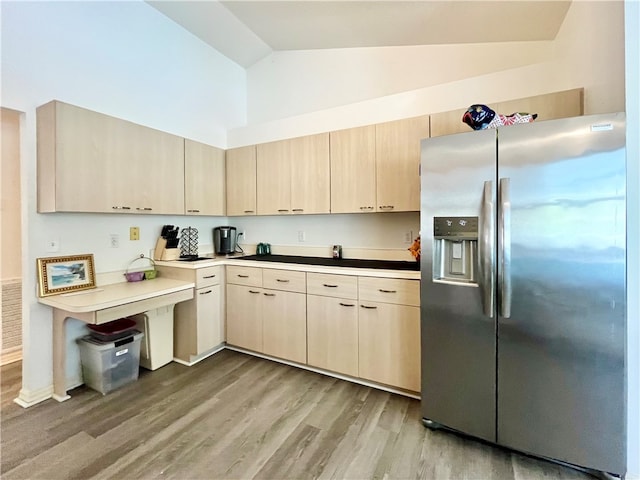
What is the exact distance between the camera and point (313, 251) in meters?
3.24

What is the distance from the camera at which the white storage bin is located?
224 cm

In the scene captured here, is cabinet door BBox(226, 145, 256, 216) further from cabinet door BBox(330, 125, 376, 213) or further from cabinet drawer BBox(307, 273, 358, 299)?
cabinet drawer BBox(307, 273, 358, 299)

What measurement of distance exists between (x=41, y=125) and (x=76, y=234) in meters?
0.82

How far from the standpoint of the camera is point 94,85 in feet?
7.95

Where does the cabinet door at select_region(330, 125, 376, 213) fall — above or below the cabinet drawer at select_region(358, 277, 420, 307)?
above

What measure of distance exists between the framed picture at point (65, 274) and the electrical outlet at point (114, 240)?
202mm

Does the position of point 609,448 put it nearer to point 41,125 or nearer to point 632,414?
point 632,414

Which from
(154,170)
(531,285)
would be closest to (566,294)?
(531,285)

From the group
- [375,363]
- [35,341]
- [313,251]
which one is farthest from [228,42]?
[375,363]

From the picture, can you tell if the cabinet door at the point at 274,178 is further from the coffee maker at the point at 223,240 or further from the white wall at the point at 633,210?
the white wall at the point at 633,210

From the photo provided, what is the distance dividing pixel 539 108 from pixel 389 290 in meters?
1.64

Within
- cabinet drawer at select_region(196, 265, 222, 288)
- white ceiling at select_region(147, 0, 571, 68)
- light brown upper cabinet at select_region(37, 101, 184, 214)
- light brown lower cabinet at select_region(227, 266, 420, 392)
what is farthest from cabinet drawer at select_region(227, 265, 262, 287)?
white ceiling at select_region(147, 0, 571, 68)

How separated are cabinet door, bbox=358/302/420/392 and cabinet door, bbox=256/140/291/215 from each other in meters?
1.38

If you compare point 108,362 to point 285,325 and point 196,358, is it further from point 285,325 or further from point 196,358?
point 285,325
